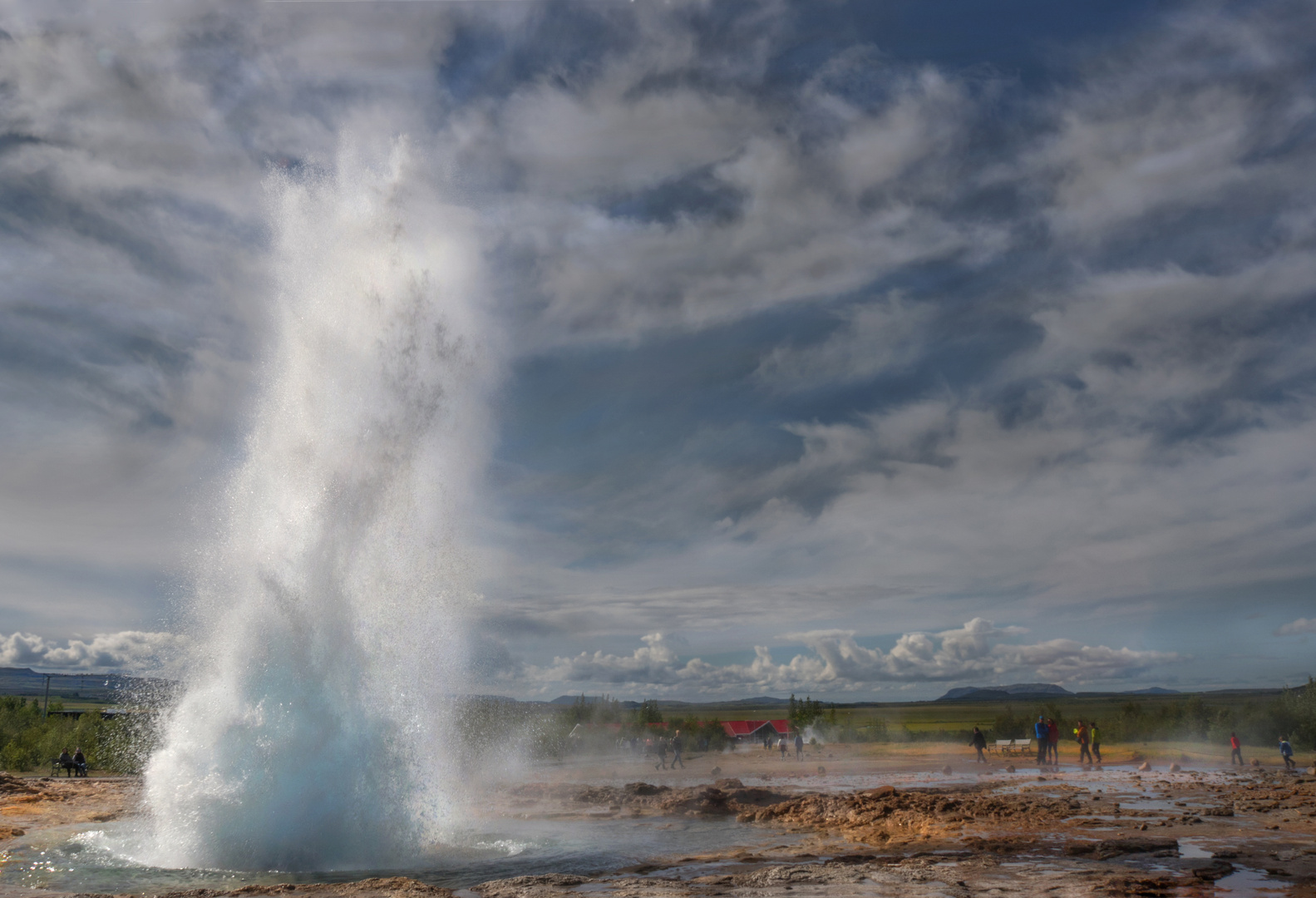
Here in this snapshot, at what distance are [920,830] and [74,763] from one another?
36.0 metres

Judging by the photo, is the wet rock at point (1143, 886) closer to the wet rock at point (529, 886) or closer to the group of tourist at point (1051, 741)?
the wet rock at point (529, 886)

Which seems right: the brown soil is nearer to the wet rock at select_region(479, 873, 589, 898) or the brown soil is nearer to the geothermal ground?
the geothermal ground

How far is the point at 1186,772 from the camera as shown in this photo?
27.5 metres

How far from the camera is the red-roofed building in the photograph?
66.8 metres

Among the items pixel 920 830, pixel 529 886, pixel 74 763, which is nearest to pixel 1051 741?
pixel 920 830

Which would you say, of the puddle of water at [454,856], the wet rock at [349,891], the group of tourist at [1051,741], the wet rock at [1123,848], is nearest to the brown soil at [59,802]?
the puddle of water at [454,856]

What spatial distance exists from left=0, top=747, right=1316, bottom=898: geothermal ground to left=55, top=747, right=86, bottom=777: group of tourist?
4.29 meters

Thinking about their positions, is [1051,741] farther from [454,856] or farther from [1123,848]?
[454,856]

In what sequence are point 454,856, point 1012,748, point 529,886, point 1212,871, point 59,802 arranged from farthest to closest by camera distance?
point 1012,748 → point 59,802 → point 454,856 → point 529,886 → point 1212,871

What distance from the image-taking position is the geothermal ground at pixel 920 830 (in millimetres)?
10859

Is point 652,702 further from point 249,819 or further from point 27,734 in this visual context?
point 249,819

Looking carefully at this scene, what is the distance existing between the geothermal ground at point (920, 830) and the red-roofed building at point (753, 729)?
3771 cm

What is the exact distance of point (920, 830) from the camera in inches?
626

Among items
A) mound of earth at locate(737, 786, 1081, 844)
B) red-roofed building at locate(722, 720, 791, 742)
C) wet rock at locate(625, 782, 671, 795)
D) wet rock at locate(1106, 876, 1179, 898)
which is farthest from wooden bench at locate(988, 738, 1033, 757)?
wet rock at locate(1106, 876, 1179, 898)
